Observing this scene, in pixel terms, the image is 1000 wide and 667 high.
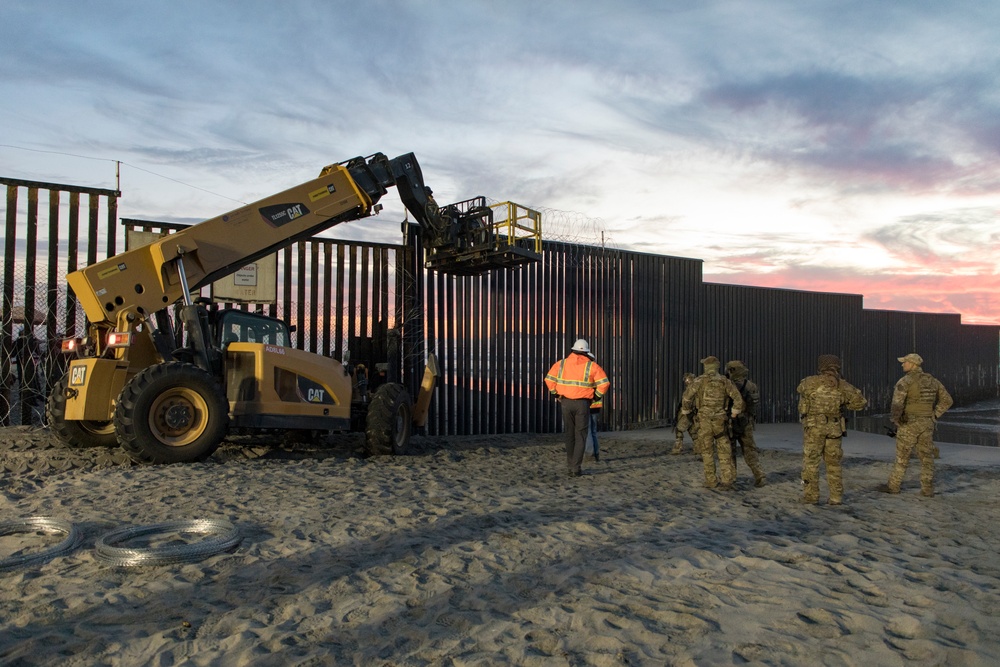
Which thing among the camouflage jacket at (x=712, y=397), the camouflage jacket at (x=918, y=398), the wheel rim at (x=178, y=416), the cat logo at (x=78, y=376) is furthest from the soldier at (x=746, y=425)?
the cat logo at (x=78, y=376)

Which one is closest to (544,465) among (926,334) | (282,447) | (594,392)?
(594,392)

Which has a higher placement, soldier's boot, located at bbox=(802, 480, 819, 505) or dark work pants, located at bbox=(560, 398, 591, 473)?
dark work pants, located at bbox=(560, 398, 591, 473)

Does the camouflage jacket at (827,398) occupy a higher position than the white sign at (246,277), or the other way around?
the white sign at (246,277)

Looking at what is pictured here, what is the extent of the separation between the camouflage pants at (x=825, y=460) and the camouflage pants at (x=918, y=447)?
1.27 metres

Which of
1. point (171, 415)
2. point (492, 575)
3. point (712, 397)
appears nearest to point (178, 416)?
point (171, 415)

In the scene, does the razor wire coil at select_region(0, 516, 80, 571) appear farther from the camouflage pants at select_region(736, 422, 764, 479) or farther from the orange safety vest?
the camouflage pants at select_region(736, 422, 764, 479)

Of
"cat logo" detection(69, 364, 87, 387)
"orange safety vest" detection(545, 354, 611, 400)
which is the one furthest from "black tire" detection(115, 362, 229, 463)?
"orange safety vest" detection(545, 354, 611, 400)

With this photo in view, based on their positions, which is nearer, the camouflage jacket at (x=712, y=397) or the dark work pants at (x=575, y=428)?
the camouflage jacket at (x=712, y=397)

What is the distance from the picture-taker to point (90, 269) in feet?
28.2

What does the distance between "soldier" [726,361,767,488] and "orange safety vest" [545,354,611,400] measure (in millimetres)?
1688

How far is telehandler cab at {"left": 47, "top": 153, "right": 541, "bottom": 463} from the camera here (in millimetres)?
8281

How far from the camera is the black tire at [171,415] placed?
7.93 m

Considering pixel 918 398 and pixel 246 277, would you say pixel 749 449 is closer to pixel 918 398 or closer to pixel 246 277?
pixel 918 398

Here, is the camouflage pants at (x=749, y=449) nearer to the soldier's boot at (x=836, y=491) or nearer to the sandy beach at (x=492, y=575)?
the sandy beach at (x=492, y=575)
